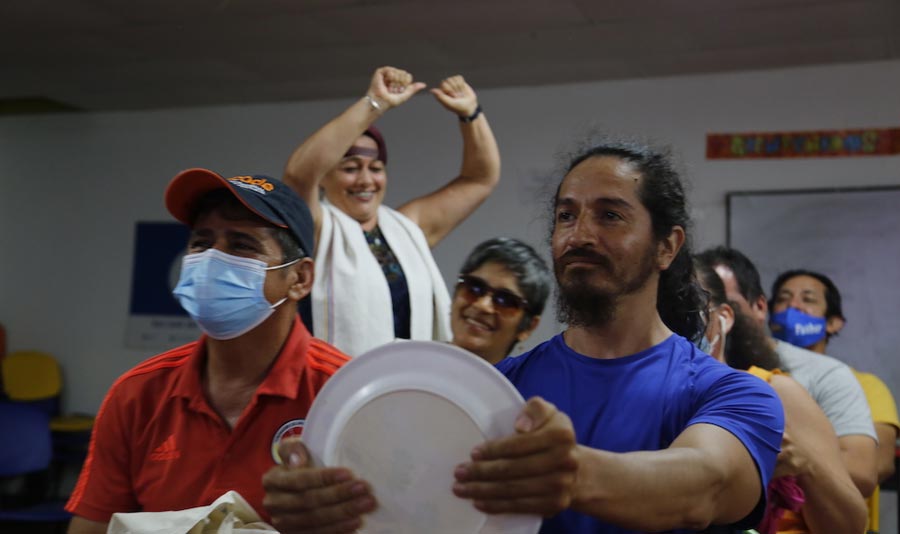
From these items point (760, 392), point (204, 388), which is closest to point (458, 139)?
point (204, 388)

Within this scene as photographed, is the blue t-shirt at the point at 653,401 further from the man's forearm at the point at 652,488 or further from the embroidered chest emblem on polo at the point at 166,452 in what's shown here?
the embroidered chest emblem on polo at the point at 166,452

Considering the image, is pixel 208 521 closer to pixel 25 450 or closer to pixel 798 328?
pixel 798 328

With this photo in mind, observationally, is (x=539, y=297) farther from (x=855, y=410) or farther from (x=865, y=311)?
(x=865, y=311)

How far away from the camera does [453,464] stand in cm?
94

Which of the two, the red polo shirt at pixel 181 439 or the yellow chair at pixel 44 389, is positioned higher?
the red polo shirt at pixel 181 439

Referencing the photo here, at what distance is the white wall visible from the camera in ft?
16.2

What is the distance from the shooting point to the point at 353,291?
2285 millimetres

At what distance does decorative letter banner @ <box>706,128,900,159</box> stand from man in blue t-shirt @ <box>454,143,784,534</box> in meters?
3.92

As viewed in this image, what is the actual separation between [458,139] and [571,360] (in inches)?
179

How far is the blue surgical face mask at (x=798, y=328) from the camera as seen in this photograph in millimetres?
3312

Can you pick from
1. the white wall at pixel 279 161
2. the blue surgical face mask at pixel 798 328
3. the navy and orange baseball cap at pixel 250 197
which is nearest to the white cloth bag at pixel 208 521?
the navy and orange baseball cap at pixel 250 197

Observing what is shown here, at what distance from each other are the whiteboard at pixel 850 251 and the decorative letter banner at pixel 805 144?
22cm

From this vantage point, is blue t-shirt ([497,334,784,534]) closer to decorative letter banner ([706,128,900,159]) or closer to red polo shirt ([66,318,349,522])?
red polo shirt ([66,318,349,522])

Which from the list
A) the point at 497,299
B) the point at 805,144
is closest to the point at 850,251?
the point at 805,144
